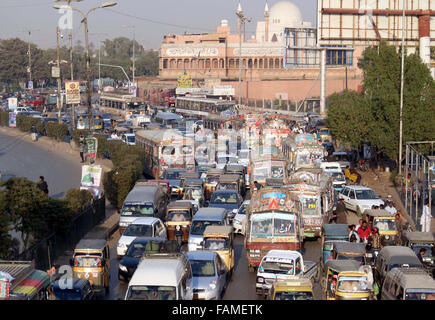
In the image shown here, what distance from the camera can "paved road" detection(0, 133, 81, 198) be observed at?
3472cm

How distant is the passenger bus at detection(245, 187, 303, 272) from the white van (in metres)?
5.14

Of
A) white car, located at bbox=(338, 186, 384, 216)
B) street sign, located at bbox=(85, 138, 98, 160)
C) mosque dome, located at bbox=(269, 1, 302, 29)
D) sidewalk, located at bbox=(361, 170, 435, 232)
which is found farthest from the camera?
mosque dome, located at bbox=(269, 1, 302, 29)

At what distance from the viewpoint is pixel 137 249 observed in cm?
1625

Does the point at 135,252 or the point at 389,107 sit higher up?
the point at 389,107

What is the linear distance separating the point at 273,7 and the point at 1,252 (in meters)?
111

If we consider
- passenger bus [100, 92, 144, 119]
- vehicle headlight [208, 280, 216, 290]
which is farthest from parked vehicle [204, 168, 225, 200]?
passenger bus [100, 92, 144, 119]

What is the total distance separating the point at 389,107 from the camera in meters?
33.3

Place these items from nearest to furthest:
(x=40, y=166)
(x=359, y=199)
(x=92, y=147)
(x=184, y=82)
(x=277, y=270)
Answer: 1. (x=277, y=270)
2. (x=359, y=199)
3. (x=92, y=147)
4. (x=40, y=166)
5. (x=184, y=82)

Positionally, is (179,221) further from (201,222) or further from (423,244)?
(423,244)

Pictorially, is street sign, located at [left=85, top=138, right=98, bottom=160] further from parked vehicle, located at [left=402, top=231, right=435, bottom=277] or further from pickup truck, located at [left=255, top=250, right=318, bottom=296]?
parked vehicle, located at [left=402, top=231, right=435, bottom=277]

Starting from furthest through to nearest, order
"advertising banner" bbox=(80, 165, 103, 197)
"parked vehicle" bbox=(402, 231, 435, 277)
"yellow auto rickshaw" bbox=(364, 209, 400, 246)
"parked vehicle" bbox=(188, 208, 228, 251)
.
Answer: "advertising banner" bbox=(80, 165, 103, 197) → "yellow auto rickshaw" bbox=(364, 209, 400, 246) → "parked vehicle" bbox=(188, 208, 228, 251) → "parked vehicle" bbox=(402, 231, 435, 277)

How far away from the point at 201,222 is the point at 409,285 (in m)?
8.27

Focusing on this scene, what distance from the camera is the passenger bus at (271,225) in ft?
55.6

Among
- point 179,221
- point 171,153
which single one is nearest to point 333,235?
point 179,221
